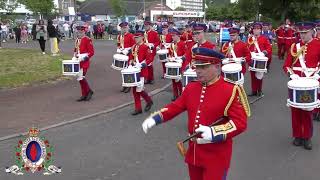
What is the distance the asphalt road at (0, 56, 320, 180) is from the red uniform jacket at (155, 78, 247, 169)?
2286 mm

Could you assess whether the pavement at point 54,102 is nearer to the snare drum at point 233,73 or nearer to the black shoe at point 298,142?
the snare drum at point 233,73

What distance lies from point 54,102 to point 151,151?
5388 millimetres

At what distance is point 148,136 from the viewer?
9.18 metres

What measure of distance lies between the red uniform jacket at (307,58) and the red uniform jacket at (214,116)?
15.2 ft

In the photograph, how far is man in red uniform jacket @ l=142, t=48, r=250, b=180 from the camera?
14.6 ft

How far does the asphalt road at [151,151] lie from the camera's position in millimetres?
7004

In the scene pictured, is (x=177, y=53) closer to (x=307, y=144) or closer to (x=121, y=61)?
(x=121, y=61)

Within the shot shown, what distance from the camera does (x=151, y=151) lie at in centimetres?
815

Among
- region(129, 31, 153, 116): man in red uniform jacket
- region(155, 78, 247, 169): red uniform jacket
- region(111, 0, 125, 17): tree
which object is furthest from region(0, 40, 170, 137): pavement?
region(111, 0, 125, 17): tree

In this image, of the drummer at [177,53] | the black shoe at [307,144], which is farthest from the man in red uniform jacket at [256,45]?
the black shoe at [307,144]

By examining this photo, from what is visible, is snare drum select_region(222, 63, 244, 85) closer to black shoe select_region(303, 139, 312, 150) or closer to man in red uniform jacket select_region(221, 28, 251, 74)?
man in red uniform jacket select_region(221, 28, 251, 74)

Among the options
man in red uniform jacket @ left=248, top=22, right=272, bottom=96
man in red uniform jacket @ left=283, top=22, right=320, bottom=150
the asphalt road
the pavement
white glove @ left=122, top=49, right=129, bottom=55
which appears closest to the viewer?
the asphalt road

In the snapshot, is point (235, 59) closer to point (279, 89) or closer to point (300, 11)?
point (279, 89)

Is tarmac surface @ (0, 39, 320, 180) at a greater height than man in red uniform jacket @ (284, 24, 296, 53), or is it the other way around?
man in red uniform jacket @ (284, 24, 296, 53)
